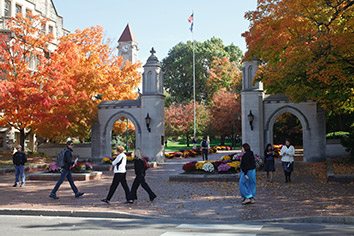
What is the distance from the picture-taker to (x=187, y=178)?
55.8ft

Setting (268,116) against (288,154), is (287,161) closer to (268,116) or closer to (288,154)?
(288,154)

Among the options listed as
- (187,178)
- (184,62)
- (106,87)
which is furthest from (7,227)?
(184,62)

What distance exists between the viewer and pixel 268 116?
26.9 m

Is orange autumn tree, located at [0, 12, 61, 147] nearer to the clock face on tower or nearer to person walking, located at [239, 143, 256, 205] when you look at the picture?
person walking, located at [239, 143, 256, 205]

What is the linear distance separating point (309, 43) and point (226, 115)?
40048 mm

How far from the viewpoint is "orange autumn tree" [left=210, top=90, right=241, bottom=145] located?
180 ft

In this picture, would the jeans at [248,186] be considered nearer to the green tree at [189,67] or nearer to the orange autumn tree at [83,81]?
the orange autumn tree at [83,81]

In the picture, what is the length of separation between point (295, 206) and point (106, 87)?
22.8 m

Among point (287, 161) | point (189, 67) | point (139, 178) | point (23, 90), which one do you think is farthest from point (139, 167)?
point (189, 67)

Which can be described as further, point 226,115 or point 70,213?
point 226,115

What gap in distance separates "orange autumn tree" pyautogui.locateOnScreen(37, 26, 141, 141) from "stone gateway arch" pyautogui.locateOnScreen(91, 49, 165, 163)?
40.2 inches

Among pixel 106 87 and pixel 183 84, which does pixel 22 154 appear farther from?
pixel 183 84

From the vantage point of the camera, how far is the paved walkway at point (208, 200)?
9914 mm

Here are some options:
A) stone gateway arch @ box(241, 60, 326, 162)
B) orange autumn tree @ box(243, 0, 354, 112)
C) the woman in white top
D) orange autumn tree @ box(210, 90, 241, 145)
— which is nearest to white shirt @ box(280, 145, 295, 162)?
the woman in white top
